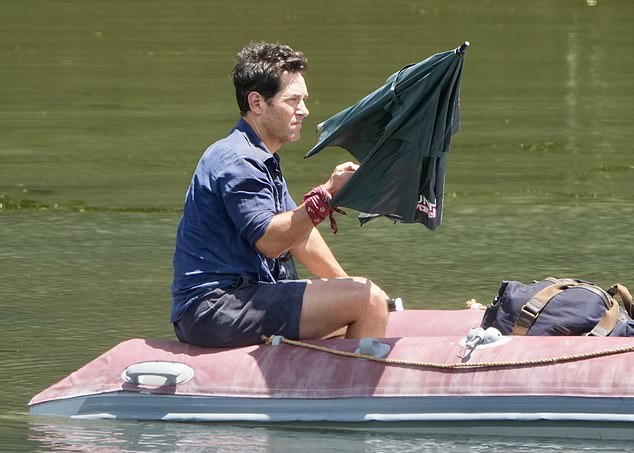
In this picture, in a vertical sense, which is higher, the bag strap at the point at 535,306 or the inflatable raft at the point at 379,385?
the bag strap at the point at 535,306

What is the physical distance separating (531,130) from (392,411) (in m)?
8.07

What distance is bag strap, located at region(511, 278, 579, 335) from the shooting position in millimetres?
5410

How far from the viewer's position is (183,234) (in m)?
5.46

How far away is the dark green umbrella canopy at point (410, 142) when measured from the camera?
5.30 metres

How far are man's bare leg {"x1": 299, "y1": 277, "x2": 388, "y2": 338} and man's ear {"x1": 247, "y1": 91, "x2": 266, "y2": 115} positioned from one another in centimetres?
63

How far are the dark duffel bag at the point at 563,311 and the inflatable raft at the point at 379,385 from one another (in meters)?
0.19

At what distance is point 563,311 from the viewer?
5.42m

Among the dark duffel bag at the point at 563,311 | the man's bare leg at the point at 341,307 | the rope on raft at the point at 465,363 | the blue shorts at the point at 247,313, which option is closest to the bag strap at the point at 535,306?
the dark duffel bag at the point at 563,311

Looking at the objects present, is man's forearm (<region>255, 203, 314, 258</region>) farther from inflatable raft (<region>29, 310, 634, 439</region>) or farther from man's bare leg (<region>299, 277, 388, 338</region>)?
inflatable raft (<region>29, 310, 634, 439</region>)

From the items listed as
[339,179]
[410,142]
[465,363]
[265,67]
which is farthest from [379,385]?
[265,67]

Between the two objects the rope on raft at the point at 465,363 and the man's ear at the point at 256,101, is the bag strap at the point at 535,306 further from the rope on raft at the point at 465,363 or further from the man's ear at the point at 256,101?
the man's ear at the point at 256,101

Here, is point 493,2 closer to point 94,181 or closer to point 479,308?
point 94,181

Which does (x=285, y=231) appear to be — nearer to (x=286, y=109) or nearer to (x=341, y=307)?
(x=341, y=307)

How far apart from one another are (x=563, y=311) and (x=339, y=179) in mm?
909
